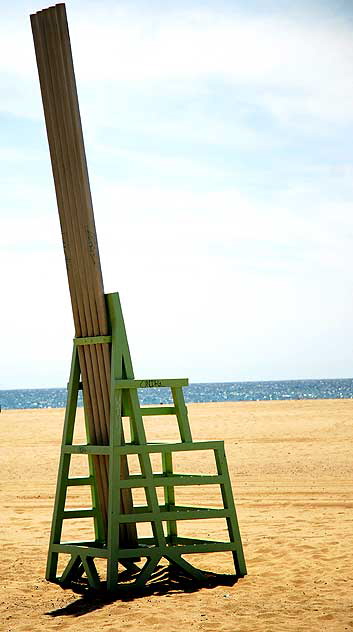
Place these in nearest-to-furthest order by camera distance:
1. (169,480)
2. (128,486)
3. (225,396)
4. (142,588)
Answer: (128,486), (142,588), (169,480), (225,396)

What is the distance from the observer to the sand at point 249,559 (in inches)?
264

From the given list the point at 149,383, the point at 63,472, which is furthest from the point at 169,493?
the point at 149,383

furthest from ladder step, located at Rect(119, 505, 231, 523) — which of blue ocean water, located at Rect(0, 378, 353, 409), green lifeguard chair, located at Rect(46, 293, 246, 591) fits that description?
blue ocean water, located at Rect(0, 378, 353, 409)

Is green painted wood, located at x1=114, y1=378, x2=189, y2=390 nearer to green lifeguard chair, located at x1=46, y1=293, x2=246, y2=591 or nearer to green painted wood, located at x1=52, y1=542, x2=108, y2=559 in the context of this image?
green lifeguard chair, located at x1=46, y1=293, x2=246, y2=591

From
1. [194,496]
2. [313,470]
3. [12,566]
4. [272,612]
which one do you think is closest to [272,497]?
[194,496]

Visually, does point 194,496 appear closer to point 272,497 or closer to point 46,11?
point 272,497

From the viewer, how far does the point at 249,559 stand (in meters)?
8.92

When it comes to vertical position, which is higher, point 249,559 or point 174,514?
point 174,514

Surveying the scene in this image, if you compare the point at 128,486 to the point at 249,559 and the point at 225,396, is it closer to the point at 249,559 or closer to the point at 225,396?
the point at 249,559

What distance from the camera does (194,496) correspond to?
45.8 feet

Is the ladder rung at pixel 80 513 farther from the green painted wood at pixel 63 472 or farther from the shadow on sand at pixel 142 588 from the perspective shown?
the shadow on sand at pixel 142 588

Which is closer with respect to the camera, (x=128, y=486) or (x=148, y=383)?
(x=128, y=486)

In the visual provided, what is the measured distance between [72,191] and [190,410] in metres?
26.5

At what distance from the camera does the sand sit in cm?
671
